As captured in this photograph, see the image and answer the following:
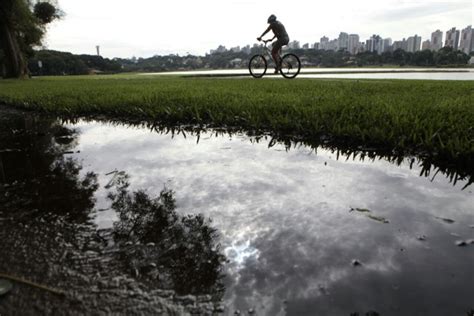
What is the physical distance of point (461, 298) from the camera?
1333 millimetres

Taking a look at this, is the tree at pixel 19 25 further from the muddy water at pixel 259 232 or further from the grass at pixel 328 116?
the muddy water at pixel 259 232

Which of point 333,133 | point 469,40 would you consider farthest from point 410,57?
point 469,40

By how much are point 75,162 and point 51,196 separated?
947 millimetres

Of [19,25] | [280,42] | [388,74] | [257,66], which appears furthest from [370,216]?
[19,25]

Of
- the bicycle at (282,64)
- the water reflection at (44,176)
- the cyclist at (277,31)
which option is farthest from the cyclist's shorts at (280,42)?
the water reflection at (44,176)

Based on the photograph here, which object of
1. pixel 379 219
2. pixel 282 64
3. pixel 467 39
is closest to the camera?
pixel 379 219

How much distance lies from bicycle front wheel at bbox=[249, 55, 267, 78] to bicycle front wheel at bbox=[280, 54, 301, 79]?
2.50 ft

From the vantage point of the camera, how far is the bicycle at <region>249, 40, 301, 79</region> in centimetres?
1269

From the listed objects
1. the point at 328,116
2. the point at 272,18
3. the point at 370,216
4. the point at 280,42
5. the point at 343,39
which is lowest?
the point at 370,216

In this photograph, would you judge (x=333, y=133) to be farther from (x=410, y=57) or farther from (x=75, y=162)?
(x=410, y=57)

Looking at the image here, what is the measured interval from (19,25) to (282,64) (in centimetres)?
2027

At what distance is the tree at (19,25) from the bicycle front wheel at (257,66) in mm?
15871

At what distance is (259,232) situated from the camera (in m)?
1.87

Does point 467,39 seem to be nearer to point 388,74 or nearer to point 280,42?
point 388,74
